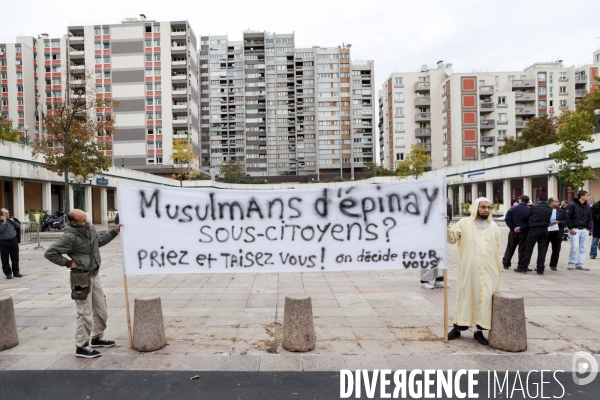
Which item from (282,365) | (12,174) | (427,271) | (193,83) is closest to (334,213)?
(282,365)

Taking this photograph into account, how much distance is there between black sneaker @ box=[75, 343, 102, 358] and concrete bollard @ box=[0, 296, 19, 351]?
105 centimetres

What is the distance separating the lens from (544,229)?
9781mm

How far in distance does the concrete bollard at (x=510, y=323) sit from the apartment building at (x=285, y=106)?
91087 mm

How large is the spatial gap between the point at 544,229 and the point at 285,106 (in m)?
91.6

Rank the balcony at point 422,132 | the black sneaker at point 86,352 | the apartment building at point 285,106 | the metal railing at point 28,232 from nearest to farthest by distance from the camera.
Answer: the black sneaker at point 86,352 < the metal railing at point 28,232 < the balcony at point 422,132 < the apartment building at point 285,106

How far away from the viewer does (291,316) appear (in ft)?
16.1

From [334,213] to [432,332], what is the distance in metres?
2.14

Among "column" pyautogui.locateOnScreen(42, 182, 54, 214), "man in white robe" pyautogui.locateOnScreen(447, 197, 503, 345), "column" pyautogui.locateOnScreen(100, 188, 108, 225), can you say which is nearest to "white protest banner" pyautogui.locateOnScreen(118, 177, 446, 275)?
"man in white robe" pyautogui.locateOnScreen(447, 197, 503, 345)

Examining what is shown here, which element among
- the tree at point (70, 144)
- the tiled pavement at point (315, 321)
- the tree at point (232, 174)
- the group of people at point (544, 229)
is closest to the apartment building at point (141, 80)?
the tree at point (232, 174)

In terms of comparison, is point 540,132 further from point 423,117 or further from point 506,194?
point 423,117

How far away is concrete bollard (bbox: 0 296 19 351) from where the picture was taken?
508 centimetres

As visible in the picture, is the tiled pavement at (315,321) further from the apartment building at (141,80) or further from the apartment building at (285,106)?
the apartment building at (285,106)

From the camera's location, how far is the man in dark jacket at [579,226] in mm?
10491

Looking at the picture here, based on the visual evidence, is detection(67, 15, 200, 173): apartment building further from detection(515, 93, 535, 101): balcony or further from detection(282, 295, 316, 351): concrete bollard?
detection(282, 295, 316, 351): concrete bollard
